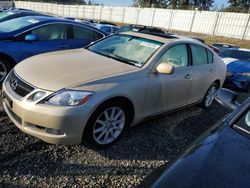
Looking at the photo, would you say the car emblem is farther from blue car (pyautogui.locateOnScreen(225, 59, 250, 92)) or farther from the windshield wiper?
blue car (pyautogui.locateOnScreen(225, 59, 250, 92))

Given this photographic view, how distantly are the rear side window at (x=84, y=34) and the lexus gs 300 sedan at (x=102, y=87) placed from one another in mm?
1833

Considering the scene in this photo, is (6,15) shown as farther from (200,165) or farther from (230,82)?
(200,165)

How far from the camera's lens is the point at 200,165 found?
184 cm

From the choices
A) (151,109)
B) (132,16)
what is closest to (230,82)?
(151,109)

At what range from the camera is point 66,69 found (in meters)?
3.63

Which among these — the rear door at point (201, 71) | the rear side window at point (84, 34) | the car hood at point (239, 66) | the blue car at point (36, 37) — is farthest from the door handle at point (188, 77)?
the car hood at point (239, 66)

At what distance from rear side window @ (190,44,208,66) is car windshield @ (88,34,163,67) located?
2.96 feet

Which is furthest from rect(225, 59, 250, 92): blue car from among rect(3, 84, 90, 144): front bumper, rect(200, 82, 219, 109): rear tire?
rect(3, 84, 90, 144): front bumper

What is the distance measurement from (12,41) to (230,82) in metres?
5.64

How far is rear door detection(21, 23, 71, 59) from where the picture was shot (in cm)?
571

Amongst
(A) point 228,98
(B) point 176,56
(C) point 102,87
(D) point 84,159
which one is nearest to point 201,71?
(B) point 176,56

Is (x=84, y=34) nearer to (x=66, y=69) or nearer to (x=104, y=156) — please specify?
(x=66, y=69)

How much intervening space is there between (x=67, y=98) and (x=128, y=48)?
169 cm

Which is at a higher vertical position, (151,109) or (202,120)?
Result: (151,109)
